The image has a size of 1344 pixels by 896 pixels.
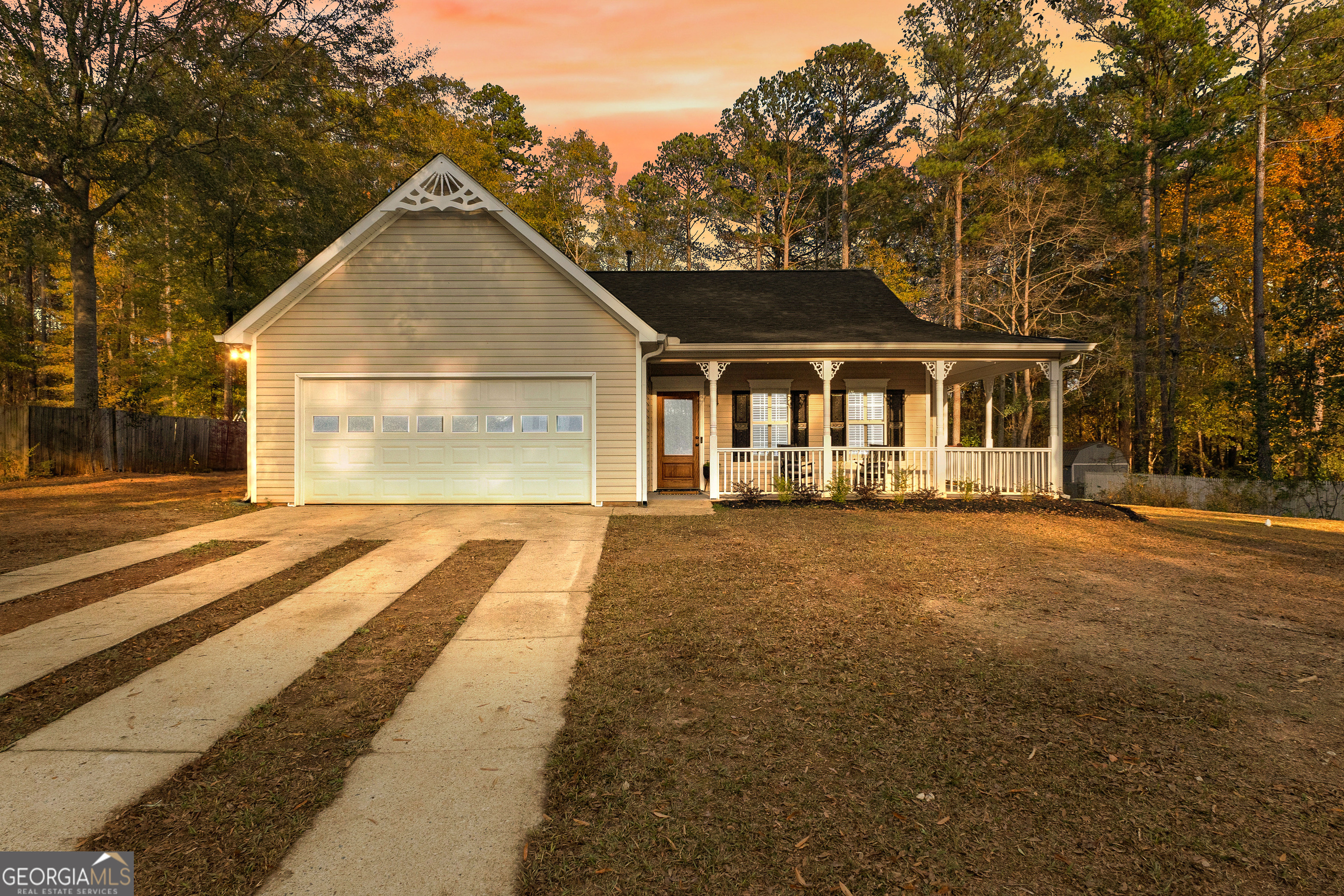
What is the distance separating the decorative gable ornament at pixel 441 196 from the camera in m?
10.9

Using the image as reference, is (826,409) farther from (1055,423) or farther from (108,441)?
(108,441)

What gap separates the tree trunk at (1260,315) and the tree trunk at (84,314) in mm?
30593

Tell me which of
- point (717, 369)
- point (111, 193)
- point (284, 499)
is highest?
point (111, 193)

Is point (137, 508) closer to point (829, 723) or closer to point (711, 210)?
point (829, 723)

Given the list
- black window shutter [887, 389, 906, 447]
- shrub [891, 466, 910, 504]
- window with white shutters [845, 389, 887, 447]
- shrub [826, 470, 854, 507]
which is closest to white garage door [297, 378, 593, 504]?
shrub [826, 470, 854, 507]

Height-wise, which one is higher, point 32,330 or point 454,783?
point 32,330

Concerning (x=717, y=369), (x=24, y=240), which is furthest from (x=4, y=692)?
(x=24, y=240)

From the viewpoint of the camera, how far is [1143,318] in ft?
66.8

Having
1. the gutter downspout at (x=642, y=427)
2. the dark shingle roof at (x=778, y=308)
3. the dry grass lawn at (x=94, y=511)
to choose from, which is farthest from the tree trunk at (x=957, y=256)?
the dry grass lawn at (x=94, y=511)

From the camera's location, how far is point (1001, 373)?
13.6 metres

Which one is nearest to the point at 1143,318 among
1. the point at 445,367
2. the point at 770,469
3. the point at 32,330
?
the point at 770,469

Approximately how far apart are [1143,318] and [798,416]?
1487cm

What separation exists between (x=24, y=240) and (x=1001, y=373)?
2450cm

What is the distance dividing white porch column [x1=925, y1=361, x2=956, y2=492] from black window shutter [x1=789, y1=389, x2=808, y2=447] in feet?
9.19
